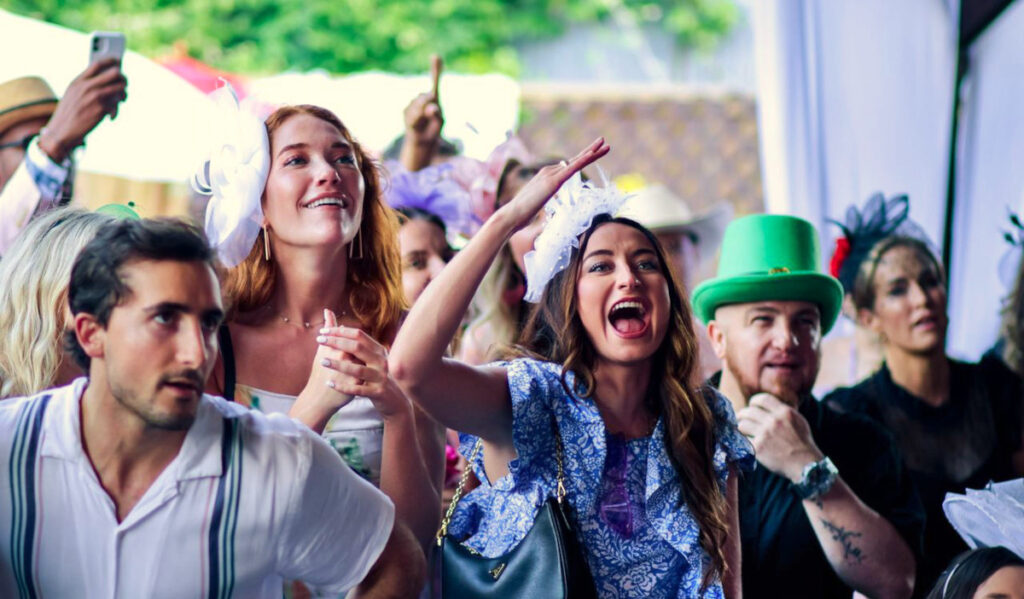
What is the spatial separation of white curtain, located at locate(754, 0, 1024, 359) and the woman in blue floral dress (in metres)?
2.53

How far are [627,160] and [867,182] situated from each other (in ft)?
20.2

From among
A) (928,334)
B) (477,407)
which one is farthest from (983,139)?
(477,407)

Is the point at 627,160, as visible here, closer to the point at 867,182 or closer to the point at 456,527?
the point at 867,182

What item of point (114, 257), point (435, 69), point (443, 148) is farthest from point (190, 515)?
point (443, 148)

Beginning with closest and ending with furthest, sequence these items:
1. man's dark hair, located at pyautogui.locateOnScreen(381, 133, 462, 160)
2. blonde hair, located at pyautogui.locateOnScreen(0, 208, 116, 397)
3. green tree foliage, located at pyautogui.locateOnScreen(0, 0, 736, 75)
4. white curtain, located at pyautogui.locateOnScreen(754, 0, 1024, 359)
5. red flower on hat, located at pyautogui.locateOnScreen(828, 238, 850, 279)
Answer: blonde hair, located at pyautogui.locateOnScreen(0, 208, 116, 397), red flower on hat, located at pyautogui.locateOnScreen(828, 238, 850, 279), man's dark hair, located at pyautogui.locateOnScreen(381, 133, 462, 160), white curtain, located at pyautogui.locateOnScreen(754, 0, 1024, 359), green tree foliage, located at pyautogui.locateOnScreen(0, 0, 736, 75)

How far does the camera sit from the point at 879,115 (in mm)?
5312

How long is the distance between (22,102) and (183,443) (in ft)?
7.76

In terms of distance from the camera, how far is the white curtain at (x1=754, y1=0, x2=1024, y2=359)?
5.23 m

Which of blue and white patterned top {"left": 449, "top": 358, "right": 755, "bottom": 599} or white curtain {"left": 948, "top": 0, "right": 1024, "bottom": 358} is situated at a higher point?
white curtain {"left": 948, "top": 0, "right": 1024, "bottom": 358}

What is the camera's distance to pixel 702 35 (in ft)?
48.3

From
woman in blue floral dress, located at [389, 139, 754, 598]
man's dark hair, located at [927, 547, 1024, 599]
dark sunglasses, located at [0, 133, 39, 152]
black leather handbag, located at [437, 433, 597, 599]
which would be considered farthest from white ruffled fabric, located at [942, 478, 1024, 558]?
dark sunglasses, located at [0, 133, 39, 152]

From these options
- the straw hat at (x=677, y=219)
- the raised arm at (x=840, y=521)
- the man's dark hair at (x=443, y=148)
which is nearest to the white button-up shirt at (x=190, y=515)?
the raised arm at (x=840, y=521)

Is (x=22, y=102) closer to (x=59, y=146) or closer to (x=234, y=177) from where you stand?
(x=59, y=146)

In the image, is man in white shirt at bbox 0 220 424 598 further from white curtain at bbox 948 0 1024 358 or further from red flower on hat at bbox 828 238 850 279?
white curtain at bbox 948 0 1024 358
